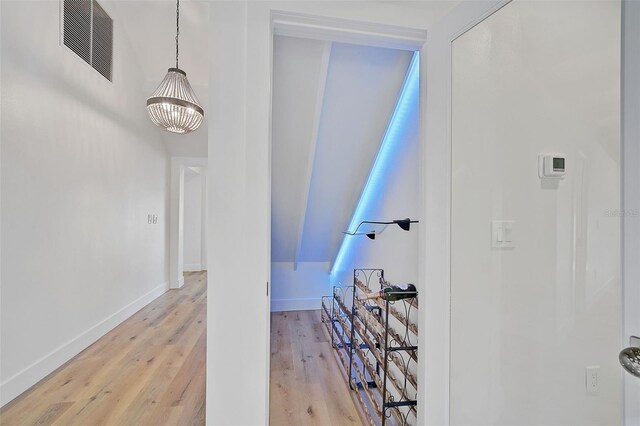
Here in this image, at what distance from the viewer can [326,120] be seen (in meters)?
1.88

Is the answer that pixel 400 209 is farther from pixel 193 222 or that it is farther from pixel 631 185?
pixel 193 222

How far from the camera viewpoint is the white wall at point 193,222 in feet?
19.6

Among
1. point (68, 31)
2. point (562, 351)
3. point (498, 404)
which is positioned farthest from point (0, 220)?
point (562, 351)

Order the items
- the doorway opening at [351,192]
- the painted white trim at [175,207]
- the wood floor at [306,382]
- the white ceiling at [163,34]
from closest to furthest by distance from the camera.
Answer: the doorway opening at [351,192], the wood floor at [306,382], the white ceiling at [163,34], the painted white trim at [175,207]

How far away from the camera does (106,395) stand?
6.04ft

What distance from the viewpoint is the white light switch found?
3.71 feet

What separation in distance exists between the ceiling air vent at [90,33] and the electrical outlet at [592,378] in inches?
149

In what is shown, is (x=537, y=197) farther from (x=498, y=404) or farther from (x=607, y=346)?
(x=498, y=404)

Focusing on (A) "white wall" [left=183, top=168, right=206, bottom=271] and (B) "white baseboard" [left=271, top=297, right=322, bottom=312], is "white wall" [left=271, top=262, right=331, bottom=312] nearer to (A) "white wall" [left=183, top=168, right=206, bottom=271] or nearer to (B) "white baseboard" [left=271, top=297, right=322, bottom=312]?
(B) "white baseboard" [left=271, top=297, right=322, bottom=312]

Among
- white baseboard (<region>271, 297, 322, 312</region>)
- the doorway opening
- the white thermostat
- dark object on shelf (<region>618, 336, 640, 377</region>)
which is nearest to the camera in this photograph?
dark object on shelf (<region>618, 336, 640, 377</region>)

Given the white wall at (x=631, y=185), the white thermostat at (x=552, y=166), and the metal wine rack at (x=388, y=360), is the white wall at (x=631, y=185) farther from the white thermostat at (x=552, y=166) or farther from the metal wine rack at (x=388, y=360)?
the metal wine rack at (x=388, y=360)

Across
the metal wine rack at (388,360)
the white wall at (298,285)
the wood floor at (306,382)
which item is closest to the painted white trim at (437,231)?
the metal wine rack at (388,360)

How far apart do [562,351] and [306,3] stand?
1.67 metres

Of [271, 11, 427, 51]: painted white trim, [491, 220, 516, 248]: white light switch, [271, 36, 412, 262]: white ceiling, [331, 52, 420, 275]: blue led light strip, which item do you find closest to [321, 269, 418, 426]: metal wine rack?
[491, 220, 516, 248]: white light switch
